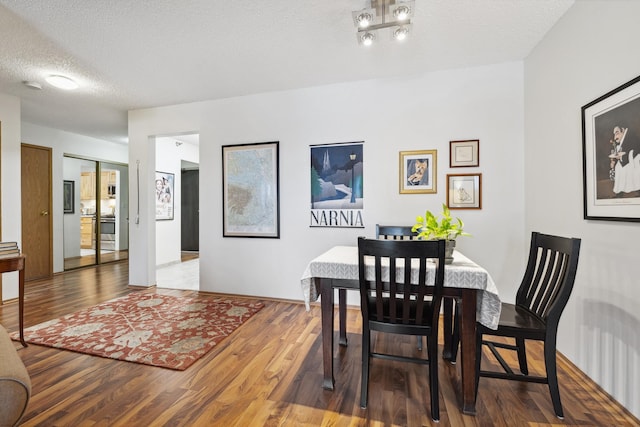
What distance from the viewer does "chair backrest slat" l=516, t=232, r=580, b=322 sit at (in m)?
1.45

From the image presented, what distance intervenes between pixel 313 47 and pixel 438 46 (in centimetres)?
109

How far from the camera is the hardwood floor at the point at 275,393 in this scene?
4.94 feet

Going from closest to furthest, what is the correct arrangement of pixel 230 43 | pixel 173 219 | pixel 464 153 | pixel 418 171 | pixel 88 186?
pixel 230 43
pixel 464 153
pixel 418 171
pixel 88 186
pixel 173 219

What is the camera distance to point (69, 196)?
5.29 meters

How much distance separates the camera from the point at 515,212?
279 centimetres

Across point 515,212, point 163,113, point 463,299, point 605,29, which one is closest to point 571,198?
point 515,212

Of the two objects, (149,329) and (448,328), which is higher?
(448,328)

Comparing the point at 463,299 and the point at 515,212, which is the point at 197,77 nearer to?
the point at 463,299

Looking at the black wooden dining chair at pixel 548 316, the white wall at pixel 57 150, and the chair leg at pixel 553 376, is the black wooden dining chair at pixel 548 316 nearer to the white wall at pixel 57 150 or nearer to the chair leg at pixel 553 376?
the chair leg at pixel 553 376

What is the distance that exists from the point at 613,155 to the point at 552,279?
0.79 metres

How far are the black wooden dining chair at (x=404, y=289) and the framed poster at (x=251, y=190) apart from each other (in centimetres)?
201

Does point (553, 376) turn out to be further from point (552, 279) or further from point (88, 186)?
point (88, 186)

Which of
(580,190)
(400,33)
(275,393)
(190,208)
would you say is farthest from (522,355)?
(190,208)

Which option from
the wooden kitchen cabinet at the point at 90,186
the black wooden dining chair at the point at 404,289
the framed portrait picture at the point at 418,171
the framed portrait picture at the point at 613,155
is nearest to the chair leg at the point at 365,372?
the black wooden dining chair at the point at 404,289
